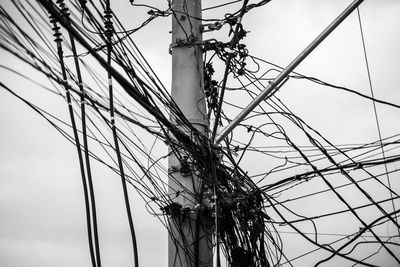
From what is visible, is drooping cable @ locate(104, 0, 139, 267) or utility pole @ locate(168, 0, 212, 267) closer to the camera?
drooping cable @ locate(104, 0, 139, 267)

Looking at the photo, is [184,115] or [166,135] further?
[184,115]

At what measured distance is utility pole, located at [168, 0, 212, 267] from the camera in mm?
3807

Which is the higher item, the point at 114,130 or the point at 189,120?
the point at 189,120

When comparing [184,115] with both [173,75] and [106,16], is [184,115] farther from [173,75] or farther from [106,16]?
[106,16]

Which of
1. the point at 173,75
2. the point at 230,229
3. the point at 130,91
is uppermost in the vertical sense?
the point at 173,75

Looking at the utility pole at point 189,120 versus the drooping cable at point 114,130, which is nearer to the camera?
the drooping cable at point 114,130

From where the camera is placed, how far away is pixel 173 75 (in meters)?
4.52

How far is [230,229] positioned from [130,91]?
1.90 meters

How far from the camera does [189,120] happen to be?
4.18 meters

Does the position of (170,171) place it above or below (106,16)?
below

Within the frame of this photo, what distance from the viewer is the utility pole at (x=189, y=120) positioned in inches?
150

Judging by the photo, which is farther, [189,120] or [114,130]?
[189,120]

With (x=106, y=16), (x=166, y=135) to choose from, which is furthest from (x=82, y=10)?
(x=166, y=135)

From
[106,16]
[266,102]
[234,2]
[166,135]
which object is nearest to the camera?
[106,16]
